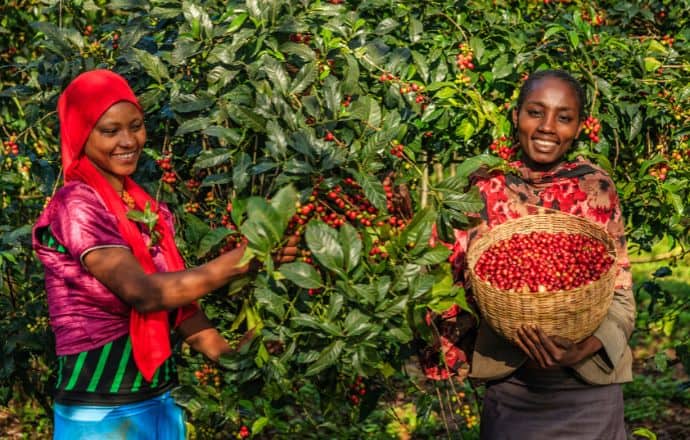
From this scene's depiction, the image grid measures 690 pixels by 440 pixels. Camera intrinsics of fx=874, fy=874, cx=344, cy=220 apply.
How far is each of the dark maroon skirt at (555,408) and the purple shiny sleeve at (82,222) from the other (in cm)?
142

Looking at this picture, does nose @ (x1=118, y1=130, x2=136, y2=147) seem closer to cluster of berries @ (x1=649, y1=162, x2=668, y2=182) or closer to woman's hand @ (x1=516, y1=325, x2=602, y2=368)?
woman's hand @ (x1=516, y1=325, x2=602, y2=368)

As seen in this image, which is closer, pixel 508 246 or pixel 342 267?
pixel 342 267

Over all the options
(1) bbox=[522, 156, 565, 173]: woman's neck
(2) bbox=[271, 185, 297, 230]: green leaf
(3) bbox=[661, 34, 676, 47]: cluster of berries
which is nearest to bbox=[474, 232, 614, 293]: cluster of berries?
(1) bbox=[522, 156, 565, 173]: woman's neck

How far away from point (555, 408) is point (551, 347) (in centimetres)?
39

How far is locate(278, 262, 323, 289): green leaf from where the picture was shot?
2270 mm

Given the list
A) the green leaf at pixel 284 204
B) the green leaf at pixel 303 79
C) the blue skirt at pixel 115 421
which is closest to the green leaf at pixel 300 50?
the green leaf at pixel 303 79

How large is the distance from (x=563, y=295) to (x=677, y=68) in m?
1.59

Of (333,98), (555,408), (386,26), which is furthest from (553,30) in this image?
(555,408)

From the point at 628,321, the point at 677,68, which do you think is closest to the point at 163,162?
the point at 628,321

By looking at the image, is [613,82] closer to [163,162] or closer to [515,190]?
[515,190]

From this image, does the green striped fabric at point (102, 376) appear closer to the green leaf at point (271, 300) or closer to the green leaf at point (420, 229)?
the green leaf at point (271, 300)

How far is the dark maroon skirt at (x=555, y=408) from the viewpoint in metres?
2.95

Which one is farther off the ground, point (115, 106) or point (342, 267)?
point (115, 106)

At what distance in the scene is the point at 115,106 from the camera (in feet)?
8.76
